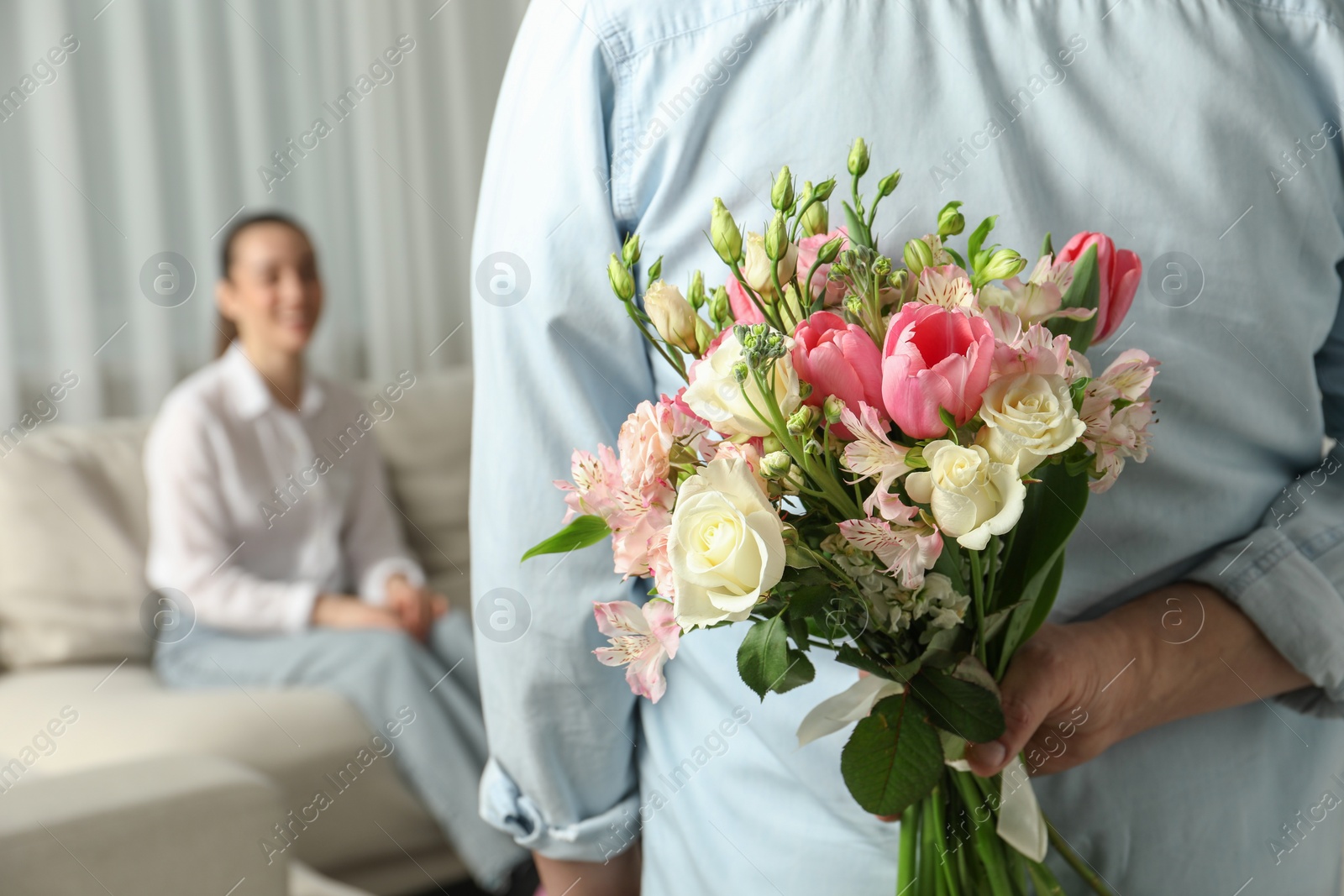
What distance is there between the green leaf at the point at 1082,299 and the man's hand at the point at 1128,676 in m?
0.15

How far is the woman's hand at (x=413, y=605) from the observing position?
2.26m

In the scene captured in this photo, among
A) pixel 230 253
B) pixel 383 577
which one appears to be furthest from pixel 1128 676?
pixel 230 253

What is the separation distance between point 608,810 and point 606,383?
0.97 ft

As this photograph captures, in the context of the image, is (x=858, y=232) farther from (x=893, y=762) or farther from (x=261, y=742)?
(x=261, y=742)

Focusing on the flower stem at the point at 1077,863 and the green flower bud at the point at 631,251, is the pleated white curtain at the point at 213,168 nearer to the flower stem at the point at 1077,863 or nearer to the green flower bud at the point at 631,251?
the green flower bud at the point at 631,251

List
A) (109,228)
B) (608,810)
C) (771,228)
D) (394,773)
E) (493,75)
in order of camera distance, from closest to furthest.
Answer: (771,228)
(608,810)
(394,773)
(109,228)
(493,75)

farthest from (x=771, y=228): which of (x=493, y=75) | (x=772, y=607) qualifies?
(x=493, y=75)

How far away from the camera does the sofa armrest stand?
1086 mm

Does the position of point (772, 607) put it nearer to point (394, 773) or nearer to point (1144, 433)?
point (1144, 433)

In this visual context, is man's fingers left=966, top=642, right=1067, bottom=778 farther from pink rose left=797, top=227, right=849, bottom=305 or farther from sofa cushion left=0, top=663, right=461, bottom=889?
sofa cushion left=0, top=663, right=461, bottom=889

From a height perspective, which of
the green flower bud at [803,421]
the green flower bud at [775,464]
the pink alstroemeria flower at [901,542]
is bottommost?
the pink alstroemeria flower at [901,542]

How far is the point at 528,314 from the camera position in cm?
59

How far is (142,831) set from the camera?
1141mm

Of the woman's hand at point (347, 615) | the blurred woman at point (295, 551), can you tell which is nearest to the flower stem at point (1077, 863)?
the blurred woman at point (295, 551)
